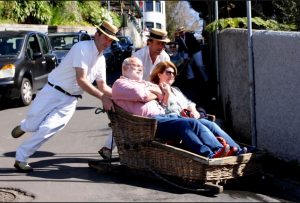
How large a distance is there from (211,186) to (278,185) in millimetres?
979

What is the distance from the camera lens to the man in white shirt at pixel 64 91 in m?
7.08

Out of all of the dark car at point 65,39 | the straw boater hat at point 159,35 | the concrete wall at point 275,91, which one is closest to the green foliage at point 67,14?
the dark car at point 65,39

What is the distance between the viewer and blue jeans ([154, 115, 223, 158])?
636 centimetres

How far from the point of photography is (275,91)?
25.0 feet

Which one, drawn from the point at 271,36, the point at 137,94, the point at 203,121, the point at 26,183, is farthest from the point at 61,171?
the point at 271,36

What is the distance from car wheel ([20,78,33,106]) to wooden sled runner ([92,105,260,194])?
7372 millimetres

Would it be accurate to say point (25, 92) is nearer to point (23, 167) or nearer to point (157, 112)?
point (23, 167)

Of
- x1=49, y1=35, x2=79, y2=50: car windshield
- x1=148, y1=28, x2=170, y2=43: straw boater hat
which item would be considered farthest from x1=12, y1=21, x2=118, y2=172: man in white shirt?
x1=49, y1=35, x2=79, y2=50: car windshield

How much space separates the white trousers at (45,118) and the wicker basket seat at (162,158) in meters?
0.70

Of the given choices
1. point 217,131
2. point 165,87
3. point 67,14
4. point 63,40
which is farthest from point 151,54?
point 67,14

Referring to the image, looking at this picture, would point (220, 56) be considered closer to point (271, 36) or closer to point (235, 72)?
point (235, 72)

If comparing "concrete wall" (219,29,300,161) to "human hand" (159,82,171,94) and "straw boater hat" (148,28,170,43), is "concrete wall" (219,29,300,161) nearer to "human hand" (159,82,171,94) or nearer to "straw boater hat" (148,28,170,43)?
"straw boater hat" (148,28,170,43)

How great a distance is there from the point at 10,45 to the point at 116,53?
12.3 meters

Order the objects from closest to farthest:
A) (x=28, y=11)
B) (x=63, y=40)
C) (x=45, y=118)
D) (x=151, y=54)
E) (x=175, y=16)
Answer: (x=45, y=118) < (x=151, y=54) < (x=63, y=40) < (x=28, y=11) < (x=175, y=16)
